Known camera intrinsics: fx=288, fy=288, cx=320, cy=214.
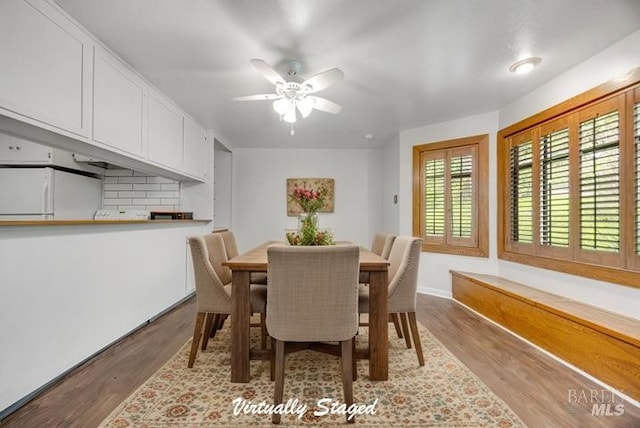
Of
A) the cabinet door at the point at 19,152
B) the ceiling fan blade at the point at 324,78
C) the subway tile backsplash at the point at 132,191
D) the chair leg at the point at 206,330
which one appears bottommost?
the chair leg at the point at 206,330

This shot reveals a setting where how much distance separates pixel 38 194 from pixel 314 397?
10.3 feet

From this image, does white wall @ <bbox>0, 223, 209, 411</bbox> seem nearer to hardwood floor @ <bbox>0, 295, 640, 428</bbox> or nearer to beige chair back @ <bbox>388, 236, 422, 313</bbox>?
hardwood floor @ <bbox>0, 295, 640, 428</bbox>

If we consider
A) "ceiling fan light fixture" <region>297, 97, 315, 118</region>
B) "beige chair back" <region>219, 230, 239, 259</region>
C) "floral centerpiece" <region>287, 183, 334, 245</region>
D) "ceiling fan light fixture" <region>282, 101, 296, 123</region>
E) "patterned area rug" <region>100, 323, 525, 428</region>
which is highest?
"ceiling fan light fixture" <region>297, 97, 315, 118</region>

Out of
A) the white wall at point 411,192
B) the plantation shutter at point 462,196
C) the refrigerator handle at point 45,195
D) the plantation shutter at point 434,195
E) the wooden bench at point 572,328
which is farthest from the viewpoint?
the plantation shutter at point 434,195

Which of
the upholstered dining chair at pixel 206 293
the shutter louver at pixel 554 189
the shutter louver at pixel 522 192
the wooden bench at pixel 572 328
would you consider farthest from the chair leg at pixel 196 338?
the shutter louver at pixel 522 192

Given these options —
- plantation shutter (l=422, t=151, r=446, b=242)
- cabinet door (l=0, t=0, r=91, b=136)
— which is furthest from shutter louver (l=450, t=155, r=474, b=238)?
cabinet door (l=0, t=0, r=91, b=136)

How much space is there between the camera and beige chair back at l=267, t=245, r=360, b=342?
4.59ft

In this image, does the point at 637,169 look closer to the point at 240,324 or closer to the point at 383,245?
the point at 383,245

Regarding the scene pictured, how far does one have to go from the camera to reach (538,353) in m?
2.20

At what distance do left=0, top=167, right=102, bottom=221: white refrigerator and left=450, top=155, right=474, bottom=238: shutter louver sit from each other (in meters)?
4.39

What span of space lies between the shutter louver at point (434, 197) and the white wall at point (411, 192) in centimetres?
22

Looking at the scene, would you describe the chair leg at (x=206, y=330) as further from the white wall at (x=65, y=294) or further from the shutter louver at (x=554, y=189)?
the shutter louver at (x=554, y=189)

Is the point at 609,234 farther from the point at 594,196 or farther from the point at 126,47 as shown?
the point at 126,47

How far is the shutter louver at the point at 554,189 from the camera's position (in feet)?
8.13
